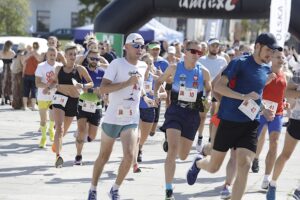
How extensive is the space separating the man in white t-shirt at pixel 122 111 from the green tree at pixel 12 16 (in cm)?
4126

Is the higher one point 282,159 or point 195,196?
point 282,159

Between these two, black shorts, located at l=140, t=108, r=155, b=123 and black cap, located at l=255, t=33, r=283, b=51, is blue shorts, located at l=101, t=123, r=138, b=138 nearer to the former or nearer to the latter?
black cap, located at l=255, t=33, r=283, b=51

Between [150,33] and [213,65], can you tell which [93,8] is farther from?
[213,65]

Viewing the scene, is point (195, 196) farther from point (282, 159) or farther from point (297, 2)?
point (297, 2)

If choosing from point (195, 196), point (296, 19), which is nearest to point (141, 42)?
point (195, 196)

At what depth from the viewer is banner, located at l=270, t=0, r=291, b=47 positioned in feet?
45.6

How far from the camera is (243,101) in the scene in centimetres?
704

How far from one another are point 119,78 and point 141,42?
444mm

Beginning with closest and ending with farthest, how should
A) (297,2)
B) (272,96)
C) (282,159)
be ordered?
A: (282,159) → (272,96) → (297,2)

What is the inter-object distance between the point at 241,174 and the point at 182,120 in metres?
1.61

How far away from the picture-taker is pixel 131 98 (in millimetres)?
7812

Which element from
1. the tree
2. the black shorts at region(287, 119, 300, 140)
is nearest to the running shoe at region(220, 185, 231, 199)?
the black shorts at region(287, 119, 300, 140)

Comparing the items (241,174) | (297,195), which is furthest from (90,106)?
(241,174)

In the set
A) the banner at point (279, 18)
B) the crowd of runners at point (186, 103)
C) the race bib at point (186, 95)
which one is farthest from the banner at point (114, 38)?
the race bib at point (186, 95)
